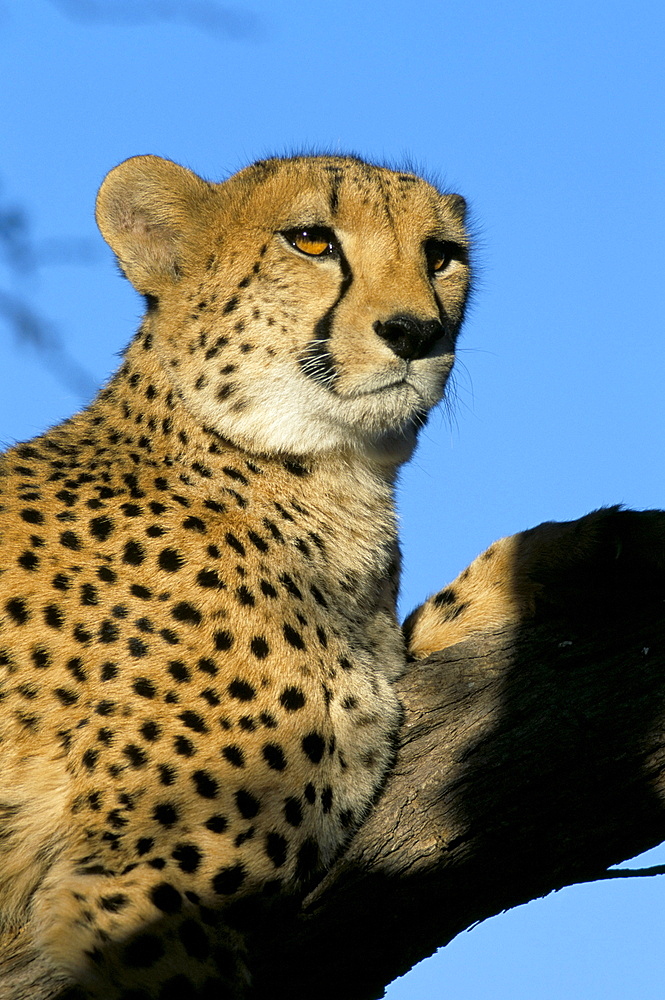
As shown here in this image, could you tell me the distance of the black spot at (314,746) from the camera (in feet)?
11.9

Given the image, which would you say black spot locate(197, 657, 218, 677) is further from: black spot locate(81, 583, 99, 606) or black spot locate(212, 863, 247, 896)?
black spot locate(212, 863, 247, 896)

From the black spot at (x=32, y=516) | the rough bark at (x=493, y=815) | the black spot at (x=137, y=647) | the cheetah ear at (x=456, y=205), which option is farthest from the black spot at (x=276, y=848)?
the cheetah ear at (x=456, y=205)

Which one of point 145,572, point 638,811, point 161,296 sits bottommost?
point 638,811

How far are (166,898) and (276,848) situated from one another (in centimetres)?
32

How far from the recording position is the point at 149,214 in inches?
171

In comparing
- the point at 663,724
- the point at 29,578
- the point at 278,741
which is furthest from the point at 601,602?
the point at 29,578

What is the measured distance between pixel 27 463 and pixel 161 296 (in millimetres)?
664

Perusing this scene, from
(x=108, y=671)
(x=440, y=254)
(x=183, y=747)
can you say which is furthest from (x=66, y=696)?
(x=440, y=254)

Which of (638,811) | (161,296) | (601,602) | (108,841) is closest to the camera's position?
(108,841)

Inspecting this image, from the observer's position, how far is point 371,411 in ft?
13.0

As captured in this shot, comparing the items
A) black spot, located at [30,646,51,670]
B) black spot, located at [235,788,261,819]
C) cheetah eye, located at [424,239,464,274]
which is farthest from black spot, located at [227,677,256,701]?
cheetah eye, located at [424,239,464,274]

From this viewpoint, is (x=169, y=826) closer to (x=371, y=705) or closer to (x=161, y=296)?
(x=371, y=705)

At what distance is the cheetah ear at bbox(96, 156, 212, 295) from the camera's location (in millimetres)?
4289

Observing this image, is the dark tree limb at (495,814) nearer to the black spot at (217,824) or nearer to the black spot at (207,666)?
the black spot at (217,824)
